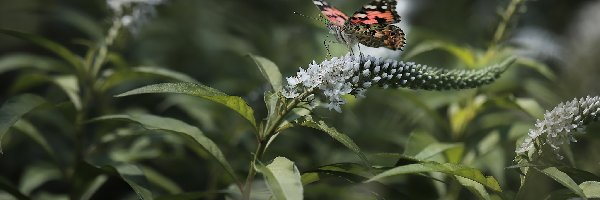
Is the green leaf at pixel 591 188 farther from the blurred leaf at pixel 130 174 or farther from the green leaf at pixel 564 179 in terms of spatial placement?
the blurred leaf at pixel 130 174

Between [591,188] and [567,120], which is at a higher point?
[567,120]

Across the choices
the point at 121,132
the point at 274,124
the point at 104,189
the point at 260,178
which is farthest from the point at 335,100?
the point at 104,189

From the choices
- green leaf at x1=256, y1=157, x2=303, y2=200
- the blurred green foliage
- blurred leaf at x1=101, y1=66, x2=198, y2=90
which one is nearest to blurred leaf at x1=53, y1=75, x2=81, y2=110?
the blurred green foliage

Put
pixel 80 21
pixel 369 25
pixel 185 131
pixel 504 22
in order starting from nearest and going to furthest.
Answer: pixel 185 131 < pixel 369 25 < pixel 504 22 < pixel 80 21

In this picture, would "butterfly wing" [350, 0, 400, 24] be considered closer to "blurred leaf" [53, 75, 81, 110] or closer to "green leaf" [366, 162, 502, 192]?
"green leaf" [366, 162, 502, 192]

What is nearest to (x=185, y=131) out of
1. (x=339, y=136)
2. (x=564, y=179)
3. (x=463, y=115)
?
(x=339, y=136)

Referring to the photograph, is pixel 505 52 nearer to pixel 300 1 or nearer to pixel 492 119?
pixel 492 119

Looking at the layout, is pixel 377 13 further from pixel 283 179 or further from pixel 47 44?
pixel 47 44
